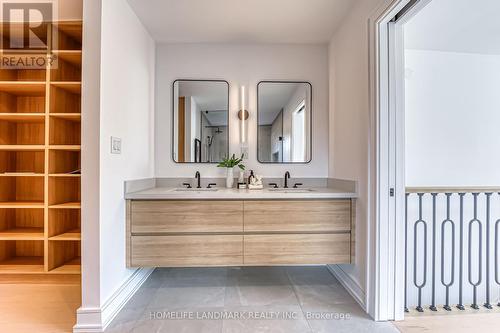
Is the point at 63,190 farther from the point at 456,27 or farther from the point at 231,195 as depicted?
the point at 456,27

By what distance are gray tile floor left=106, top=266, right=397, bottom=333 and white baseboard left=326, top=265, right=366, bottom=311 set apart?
4cm

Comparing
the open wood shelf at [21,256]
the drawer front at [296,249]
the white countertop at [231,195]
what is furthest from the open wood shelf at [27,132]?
the drawer front at [296,249]

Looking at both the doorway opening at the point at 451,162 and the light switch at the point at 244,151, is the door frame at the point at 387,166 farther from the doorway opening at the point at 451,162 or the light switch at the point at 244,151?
the light switch at the point at 244,151

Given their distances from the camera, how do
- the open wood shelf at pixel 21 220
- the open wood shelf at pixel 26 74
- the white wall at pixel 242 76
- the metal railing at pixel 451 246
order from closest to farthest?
1. the metal railing at pixel 451 246
2. the open wood shelf at pixel 21 220
3. the open wood shelf at pixel 26 74
4. the white wall at pixel 242 76

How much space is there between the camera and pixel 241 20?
225 centimetres

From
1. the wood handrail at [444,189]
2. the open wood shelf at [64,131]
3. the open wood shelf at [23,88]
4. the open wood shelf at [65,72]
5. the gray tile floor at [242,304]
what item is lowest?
the gray tile floor at [242,304]

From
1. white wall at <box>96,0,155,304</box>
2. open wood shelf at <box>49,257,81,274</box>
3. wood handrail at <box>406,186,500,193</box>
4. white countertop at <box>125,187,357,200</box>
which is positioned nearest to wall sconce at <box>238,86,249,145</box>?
white countertop at <box>125,187,357,200</box>

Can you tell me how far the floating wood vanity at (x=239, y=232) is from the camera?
1.97 metres

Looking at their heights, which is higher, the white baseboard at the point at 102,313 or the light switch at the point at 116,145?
the light switch at the point at 116,145

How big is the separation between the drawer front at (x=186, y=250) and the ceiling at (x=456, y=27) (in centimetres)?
233

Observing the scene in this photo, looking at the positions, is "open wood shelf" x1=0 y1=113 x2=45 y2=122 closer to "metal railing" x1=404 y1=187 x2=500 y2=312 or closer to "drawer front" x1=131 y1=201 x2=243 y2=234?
"drawer front" x1=131 y1=201 x2=243 y2=234

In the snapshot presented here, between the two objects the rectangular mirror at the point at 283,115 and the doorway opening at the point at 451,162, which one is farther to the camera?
the rectangular mirror at the point at 283,115

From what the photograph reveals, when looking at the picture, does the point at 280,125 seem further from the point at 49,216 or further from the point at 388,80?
the point at 49,216

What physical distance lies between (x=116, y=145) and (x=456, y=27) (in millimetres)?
2971
